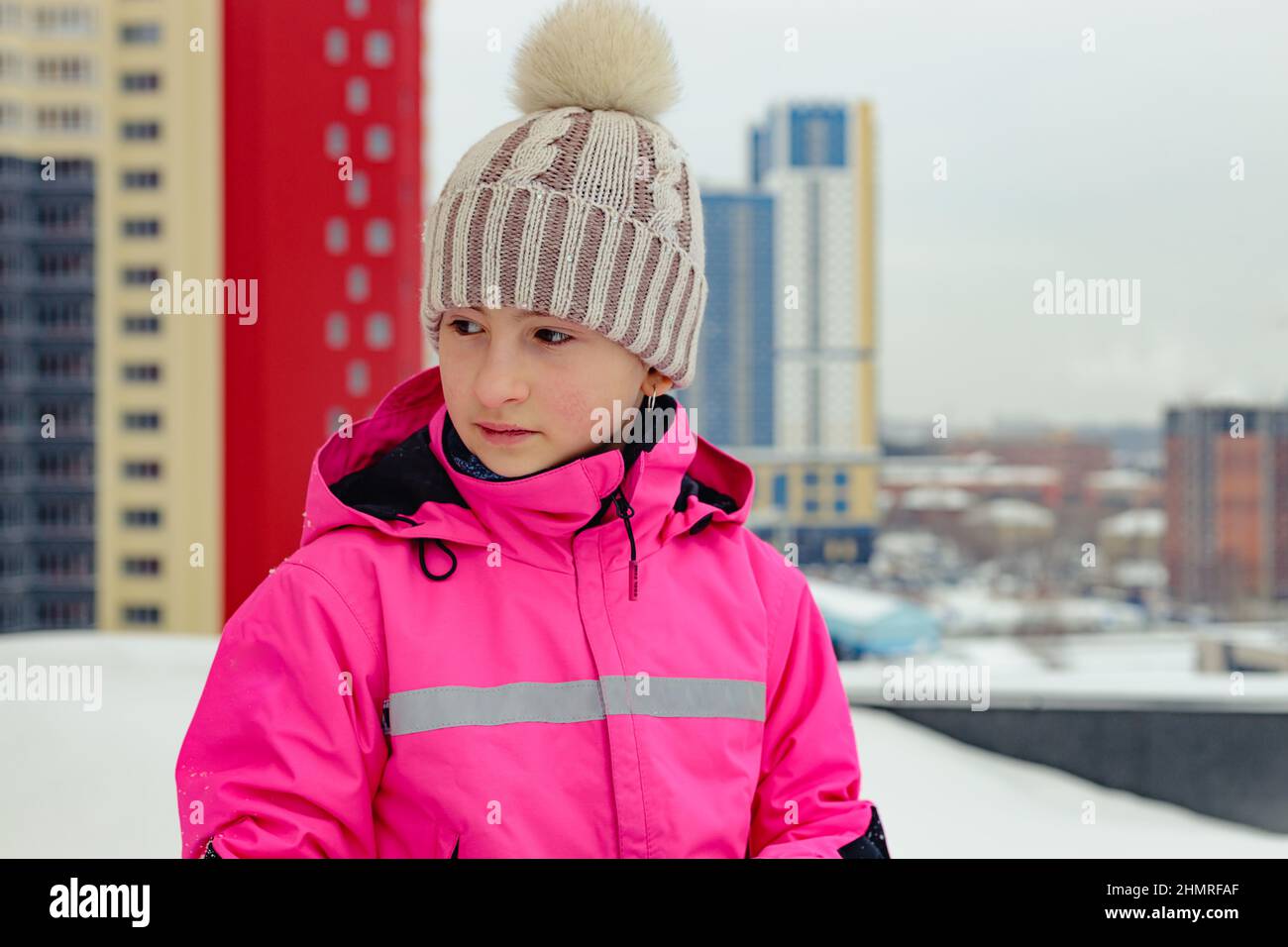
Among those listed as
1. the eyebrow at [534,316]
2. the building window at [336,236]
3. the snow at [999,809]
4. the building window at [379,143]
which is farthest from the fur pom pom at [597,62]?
the building window at [379,143]

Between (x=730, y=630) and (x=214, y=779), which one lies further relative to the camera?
(x=730, y=630)

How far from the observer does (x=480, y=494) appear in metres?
0.83

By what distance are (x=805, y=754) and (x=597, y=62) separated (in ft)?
1.98

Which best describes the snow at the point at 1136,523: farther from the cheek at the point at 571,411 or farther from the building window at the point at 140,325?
the cheek at the point at 571,411

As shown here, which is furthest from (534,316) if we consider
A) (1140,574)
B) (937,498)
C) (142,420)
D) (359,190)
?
(1140,574)

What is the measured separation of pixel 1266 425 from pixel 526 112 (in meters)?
5.15

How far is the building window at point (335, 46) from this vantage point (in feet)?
11.9

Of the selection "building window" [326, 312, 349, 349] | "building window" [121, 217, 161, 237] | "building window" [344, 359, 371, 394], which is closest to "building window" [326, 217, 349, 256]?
"building window" [326, 312, 349, 349]

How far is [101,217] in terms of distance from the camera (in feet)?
13.9

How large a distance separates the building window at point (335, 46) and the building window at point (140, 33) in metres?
0.92

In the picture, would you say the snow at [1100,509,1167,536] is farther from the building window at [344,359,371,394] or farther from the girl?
the girl

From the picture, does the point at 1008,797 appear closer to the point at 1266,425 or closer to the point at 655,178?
the point at 655,178

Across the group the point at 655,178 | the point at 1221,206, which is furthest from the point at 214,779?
the point at 1221,206

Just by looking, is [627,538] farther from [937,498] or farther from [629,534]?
[937,498]
